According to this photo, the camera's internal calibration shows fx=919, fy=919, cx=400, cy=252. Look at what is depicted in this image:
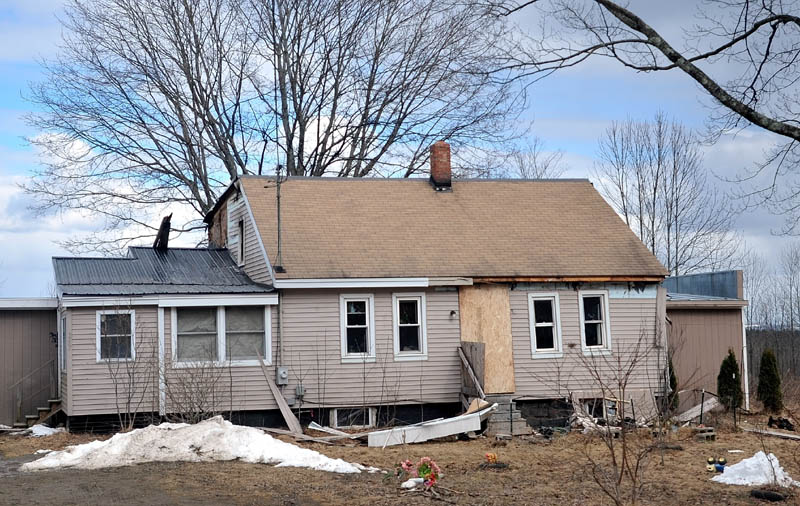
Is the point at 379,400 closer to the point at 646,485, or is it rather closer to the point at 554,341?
the point at 554,341

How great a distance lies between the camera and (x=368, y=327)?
65.9ft

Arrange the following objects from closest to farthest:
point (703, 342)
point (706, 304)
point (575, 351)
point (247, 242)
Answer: point (575, 351)
point (247, 242)
point (706, 304)
point (703, 342)

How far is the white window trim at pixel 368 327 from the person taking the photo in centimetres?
1981

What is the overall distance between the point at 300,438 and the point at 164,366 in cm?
327

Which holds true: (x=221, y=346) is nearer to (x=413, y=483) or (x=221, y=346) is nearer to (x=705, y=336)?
(x=413, y=483)

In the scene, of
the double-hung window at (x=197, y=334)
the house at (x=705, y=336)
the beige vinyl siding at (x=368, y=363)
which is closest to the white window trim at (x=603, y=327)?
the house at (x=705, y=336)

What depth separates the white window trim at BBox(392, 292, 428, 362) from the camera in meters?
20.1

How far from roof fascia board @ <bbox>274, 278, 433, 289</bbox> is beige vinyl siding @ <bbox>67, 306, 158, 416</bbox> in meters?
3.10

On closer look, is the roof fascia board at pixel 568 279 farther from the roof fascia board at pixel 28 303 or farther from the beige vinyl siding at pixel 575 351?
the roof fascia board at pixel 28 303

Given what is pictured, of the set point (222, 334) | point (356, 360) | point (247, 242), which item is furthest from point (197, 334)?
point (356, 360)

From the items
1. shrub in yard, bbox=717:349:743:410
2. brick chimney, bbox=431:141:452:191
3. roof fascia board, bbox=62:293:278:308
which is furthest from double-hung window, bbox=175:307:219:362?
shrub in yard, bbox=717:349:743:410

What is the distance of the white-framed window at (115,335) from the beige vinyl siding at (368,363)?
3.14 meters

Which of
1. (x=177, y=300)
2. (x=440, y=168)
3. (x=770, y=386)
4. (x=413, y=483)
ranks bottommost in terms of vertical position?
(x=413, y=483)

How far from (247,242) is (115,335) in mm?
4320
